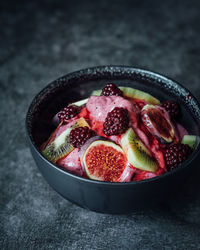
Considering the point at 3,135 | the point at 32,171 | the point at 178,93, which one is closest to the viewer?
the point at 178,93

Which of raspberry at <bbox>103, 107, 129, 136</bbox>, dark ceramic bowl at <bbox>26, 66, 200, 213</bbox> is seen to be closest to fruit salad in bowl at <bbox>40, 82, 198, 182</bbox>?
raspberry at <bbox>103, 107, 129, 136</bbox>

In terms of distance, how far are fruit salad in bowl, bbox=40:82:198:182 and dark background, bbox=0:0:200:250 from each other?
0.43 m

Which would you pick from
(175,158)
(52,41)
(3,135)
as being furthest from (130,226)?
(52,41)

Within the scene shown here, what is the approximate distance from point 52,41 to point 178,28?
163 centimetres

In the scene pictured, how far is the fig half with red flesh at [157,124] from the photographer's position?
227 cm

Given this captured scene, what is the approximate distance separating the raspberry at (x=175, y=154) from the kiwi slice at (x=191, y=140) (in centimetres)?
13

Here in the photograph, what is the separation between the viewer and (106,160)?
216 cm

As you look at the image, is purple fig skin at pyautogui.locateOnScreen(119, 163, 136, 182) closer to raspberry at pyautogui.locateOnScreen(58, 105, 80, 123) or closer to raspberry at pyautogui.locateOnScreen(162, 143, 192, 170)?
raspberry at pyautogui.locateOnScreen(162, 143, 192, 170)

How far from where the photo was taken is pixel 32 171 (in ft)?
9.16

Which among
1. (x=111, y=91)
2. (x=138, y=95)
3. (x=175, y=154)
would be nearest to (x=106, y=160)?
(x=175, y=154)

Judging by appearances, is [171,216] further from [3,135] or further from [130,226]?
[3,135]

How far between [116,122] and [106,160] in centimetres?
25

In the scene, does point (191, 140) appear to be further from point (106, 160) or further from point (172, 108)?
point (106, 160)

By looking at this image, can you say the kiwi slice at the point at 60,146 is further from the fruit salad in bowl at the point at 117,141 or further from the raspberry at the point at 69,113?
the raspberry at the point at 69,113
